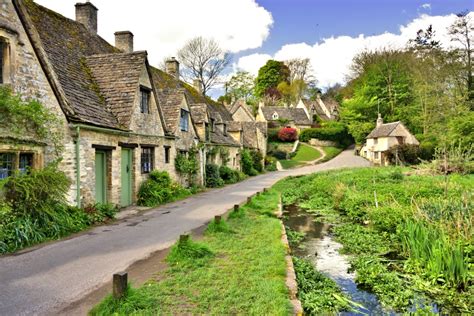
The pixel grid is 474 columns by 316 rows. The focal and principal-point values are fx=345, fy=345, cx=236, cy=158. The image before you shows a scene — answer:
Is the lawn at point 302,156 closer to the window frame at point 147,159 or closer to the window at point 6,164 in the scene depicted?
the window frame at point 147,159

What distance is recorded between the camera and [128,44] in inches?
855

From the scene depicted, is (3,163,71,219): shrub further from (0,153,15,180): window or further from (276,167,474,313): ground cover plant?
(276,167,474,313): ground cover plant

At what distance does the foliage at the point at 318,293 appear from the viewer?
591cm

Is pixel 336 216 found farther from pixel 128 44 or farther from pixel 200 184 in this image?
pixel 128 44

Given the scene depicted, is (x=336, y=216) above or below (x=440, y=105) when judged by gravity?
below

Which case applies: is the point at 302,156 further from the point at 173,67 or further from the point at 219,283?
the point at 219,283

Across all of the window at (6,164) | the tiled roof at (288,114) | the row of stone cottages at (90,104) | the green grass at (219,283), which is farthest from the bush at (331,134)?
the window at (6,164)

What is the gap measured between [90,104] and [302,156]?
138ft

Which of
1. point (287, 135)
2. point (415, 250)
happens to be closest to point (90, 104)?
point (415, 250)

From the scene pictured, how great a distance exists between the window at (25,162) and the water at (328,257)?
7910 millimetres

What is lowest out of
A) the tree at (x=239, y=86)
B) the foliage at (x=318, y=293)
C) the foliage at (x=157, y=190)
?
the foliage at (x=318, y=293)

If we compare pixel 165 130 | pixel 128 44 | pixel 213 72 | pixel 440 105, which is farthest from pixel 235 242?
pixel 213 72

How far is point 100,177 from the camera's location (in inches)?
519

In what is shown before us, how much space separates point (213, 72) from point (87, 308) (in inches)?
1924
